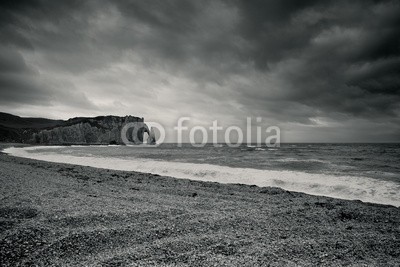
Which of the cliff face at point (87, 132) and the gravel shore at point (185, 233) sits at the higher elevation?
the cliff face at point (87, 132)

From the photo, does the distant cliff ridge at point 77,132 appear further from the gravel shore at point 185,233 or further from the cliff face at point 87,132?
the gravel shore at point 185,233

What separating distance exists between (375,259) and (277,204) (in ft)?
11.2

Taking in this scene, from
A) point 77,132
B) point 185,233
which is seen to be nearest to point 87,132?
point 77,132

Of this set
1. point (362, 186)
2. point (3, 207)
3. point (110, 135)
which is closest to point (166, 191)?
point (3, 207)

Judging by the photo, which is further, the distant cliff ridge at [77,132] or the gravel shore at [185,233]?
the distant cliff ridge at [77,132]

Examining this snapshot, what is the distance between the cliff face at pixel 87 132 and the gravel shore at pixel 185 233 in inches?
4604

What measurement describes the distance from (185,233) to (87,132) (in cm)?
12338

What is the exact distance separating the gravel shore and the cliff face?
116929 mm

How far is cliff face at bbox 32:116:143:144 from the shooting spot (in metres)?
106

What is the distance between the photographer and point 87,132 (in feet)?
372

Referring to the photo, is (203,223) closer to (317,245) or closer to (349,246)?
(317,245)

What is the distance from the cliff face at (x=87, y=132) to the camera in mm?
106188

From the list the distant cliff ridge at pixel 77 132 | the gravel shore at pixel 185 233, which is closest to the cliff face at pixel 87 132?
the distant cliff ridge at pixel 77 132

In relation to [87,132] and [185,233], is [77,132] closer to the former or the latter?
[87,132]
